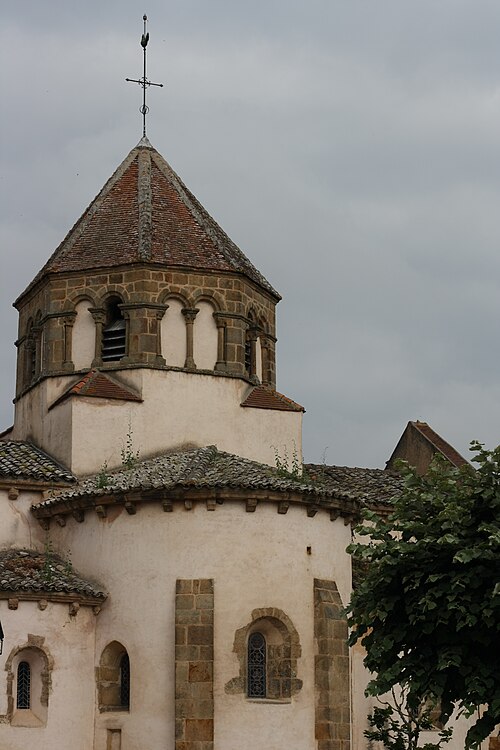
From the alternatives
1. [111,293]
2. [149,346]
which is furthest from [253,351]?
[111,293]

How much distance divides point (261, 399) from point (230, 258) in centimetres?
362

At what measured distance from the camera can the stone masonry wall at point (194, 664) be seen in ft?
82.6

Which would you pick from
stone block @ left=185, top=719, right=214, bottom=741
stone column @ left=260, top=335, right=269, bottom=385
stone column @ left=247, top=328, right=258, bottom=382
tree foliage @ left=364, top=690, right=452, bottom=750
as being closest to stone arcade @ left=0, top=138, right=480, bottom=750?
stone block @ left=185, top=719, right=214, bottom=741

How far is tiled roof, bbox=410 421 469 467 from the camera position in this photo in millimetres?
37250

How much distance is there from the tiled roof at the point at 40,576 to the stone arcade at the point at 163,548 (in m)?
0.06

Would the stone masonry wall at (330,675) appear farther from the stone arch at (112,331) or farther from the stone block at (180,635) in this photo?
the stone arch at (112,331)

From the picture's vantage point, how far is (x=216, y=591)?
26156mm

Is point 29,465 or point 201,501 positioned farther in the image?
point 29,465

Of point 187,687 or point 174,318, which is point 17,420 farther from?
point 187,687

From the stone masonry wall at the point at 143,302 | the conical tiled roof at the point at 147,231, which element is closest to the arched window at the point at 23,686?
the stone masonry wall at the point at 143,302

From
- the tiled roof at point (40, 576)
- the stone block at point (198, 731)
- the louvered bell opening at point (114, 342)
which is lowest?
the stone block at point (198, 731)

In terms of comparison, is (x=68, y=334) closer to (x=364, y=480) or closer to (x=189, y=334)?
(x=189, y=334)

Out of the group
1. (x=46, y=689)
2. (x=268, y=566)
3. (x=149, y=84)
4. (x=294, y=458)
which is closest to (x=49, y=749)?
(x=46, y=689)

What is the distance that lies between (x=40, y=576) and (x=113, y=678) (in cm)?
255
